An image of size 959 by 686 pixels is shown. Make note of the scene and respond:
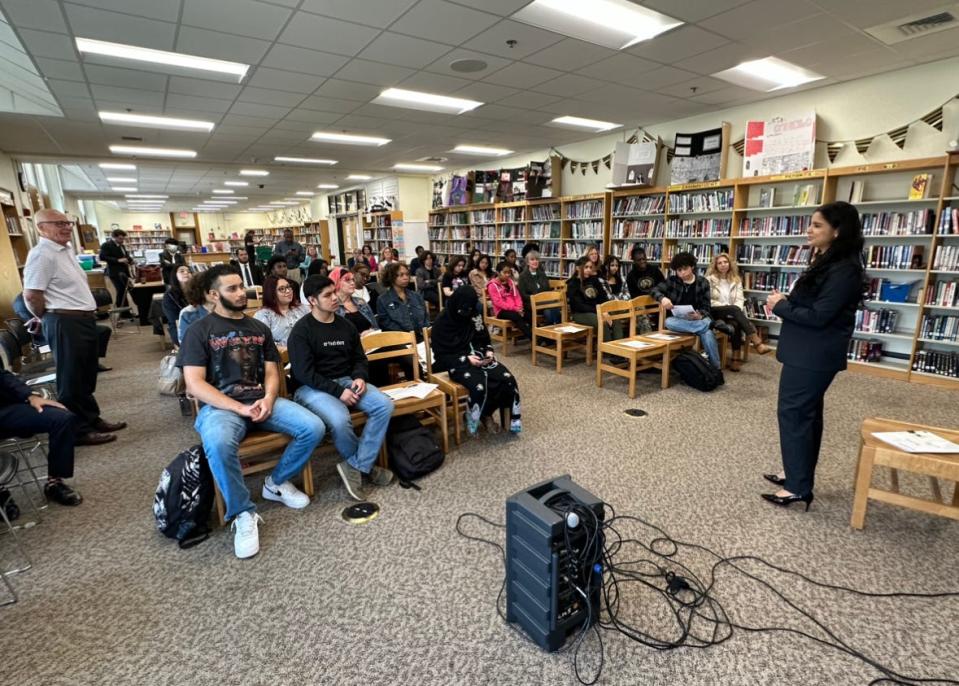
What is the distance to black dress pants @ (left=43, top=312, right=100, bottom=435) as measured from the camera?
10.5 ft

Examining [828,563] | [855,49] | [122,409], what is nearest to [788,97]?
[855,49]

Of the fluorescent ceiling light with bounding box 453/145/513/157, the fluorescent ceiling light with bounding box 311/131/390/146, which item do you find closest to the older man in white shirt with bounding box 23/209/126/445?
the fluorescent ceiling light with bounding box 311/131/390/146

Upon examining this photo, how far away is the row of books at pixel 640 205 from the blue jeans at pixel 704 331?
8.39ft

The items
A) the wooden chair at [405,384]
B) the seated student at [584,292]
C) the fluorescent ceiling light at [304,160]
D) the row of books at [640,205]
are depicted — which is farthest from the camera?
the fluorescent ceiling light at [304,160]

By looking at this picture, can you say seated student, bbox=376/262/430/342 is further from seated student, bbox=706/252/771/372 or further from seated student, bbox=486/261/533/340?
seated student, bbox=706/252/771/372

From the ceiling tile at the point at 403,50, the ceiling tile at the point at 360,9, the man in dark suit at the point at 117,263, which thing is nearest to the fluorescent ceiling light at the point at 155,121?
the man in dark suit at the point at 117,263

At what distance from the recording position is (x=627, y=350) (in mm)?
4168

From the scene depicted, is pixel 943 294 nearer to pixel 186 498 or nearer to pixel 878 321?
pixel 878 321

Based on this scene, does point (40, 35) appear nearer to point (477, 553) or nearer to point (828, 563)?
point (477, 553)

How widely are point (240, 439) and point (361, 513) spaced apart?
743mm

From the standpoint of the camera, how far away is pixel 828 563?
207 cm

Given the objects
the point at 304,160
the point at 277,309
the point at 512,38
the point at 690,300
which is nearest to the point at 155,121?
the point at 304,160

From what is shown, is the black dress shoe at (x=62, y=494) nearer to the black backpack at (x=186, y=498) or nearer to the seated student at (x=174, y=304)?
the black backpack at (x=186, y=498)

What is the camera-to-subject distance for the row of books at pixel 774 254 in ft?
17.3
